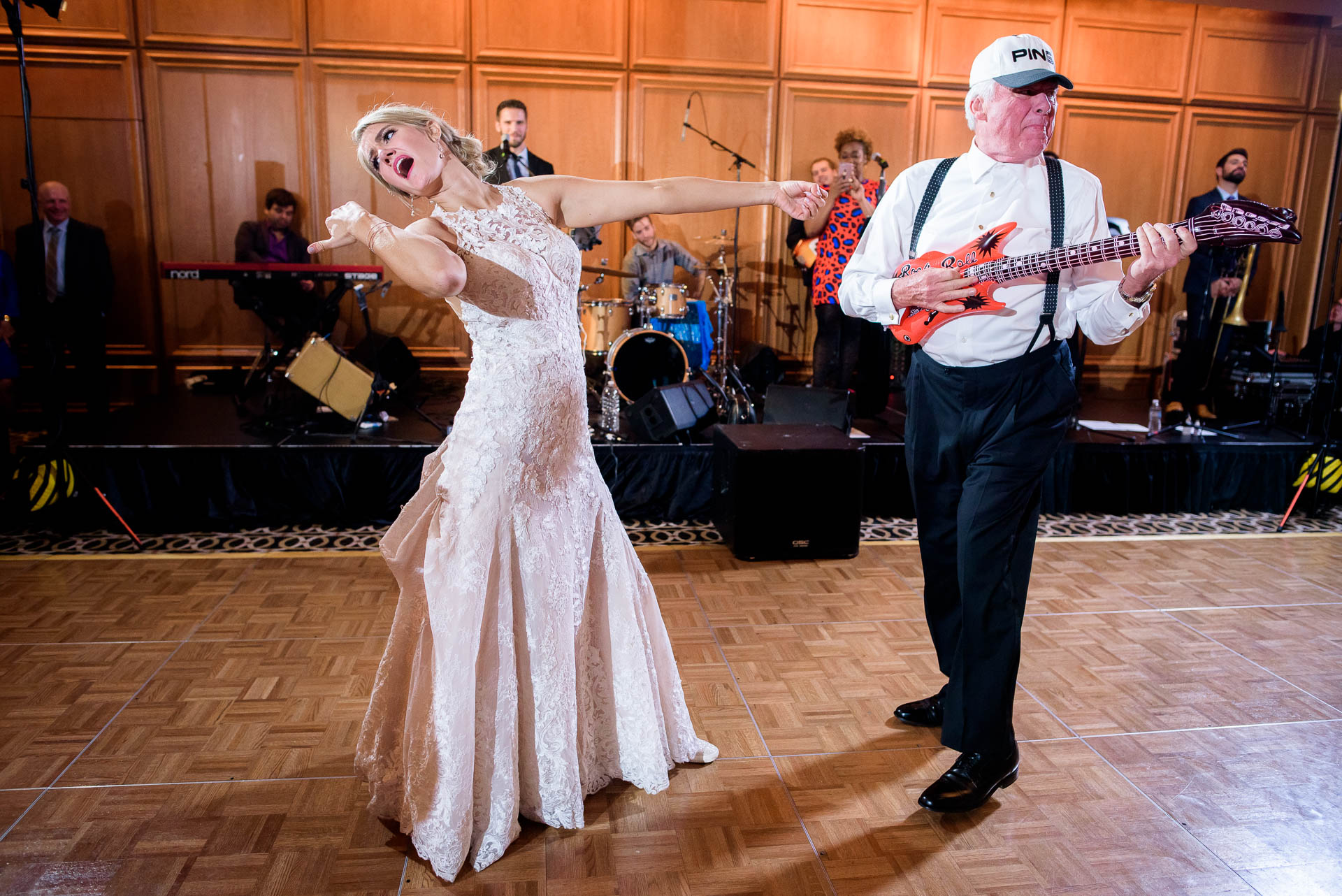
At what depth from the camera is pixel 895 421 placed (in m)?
6.15

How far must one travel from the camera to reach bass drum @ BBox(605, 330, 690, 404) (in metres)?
5.66

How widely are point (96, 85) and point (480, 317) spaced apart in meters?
6.94

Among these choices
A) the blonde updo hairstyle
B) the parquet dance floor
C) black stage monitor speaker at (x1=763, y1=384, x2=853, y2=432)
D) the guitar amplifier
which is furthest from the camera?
black stage monitor speaker at (x1=763, y1=384, x2=853, y2=432)

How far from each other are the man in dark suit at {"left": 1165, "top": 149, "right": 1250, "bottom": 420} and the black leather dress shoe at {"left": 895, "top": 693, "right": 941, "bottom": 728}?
4573 millimetres

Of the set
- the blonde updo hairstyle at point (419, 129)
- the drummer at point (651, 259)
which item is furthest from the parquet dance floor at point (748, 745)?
the drummer at point (651, 259)

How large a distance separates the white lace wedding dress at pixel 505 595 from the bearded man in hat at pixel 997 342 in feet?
2.82

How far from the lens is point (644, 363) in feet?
18.9

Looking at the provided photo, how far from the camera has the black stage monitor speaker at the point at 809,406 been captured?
512 centimetres

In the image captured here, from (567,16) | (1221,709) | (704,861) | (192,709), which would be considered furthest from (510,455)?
(567,16)

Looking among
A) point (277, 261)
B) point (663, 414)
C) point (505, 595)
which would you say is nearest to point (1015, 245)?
point (505, 595)

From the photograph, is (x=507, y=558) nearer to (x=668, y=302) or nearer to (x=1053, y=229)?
(x=1053, y=229)

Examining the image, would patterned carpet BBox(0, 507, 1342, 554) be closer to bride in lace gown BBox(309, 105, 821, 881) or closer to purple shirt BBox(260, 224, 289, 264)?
bride in lace gown BBox(309, 105, 821, 881)

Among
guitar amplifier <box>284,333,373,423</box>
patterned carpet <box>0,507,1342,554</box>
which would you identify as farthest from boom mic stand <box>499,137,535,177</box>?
patterned carpet <box>0,507,1342,554</box>

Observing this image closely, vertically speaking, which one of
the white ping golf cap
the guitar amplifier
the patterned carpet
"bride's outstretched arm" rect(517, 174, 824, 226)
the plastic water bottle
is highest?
the white ping golf cap
